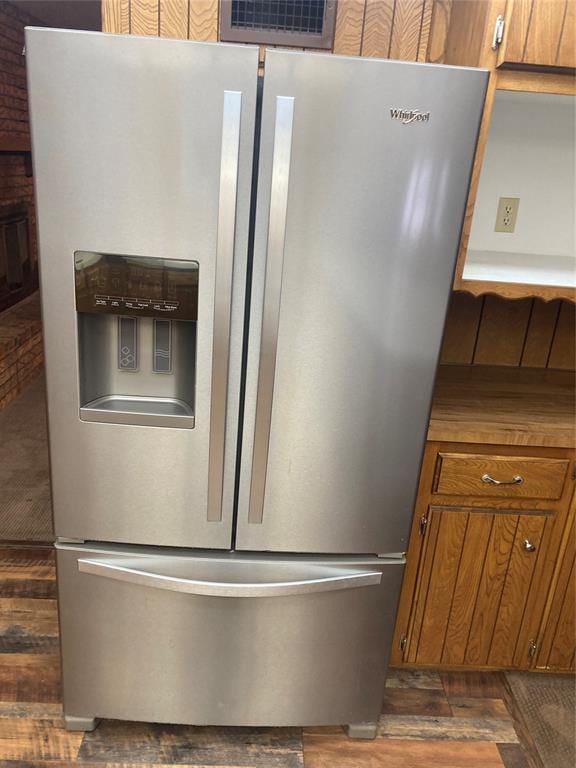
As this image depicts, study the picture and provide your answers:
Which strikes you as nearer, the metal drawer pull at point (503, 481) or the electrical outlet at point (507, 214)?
the metal drawer pull at point (503, 481)

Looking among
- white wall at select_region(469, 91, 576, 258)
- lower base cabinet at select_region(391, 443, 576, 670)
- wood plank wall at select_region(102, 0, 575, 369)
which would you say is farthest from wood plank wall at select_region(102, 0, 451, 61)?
lower base cabinet at select_region(391, 443, 576, 670)

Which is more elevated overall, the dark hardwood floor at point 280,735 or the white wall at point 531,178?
the white wall at point 531,178

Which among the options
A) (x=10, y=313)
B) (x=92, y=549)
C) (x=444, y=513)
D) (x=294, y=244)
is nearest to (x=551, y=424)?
(x=444, y=513)

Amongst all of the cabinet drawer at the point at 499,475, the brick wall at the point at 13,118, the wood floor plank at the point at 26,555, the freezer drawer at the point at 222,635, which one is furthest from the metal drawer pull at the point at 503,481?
the brick wall at the point at 13,118

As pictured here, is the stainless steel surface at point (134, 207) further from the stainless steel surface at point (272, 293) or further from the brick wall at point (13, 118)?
the brick wall at point (13, 118)

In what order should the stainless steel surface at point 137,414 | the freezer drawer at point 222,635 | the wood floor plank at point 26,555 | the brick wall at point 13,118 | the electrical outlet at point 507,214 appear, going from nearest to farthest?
the stainless steel surface at point 137,414 → the freezer drawer at point 222,635 → the electrical outlet at point 507,214 → the wood floor plank at point 26,555 → the brick wall at point 13,118

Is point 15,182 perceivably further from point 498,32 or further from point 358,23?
point 498,32

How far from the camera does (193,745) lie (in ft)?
5.68

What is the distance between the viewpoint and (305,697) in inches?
66.6

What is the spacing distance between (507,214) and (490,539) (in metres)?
1.03

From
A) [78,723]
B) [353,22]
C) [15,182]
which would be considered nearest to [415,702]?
[78,723]

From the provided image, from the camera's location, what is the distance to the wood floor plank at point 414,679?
199 cm

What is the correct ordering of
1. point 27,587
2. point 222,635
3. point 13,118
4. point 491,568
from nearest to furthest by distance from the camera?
point 222,635 < point 491,568 < point 27,587 < point 13,118

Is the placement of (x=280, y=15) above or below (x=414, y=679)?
above
